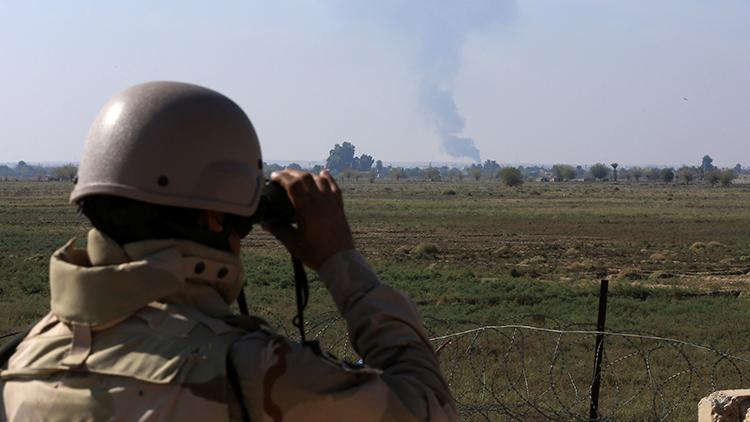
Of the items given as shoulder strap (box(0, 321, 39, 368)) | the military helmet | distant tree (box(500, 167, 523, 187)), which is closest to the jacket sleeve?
the military helmet

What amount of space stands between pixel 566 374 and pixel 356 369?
416 inches

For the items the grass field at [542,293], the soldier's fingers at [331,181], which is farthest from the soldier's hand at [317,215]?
the grass field at [542,293]

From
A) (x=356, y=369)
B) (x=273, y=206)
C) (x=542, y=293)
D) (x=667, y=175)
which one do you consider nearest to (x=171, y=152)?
(x=273, y=206)

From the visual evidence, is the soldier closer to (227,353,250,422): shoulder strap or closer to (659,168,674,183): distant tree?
(227,353,250,422): shoulder strap

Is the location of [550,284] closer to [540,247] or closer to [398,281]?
[398,281]

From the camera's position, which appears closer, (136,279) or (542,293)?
(136,279)

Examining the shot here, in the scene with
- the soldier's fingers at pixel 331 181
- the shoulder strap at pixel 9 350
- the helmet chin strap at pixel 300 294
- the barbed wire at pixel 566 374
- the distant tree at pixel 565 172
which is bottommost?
the distant tree at pixel 565 172

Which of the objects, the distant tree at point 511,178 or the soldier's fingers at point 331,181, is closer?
the soldier's fingers at point 331,181

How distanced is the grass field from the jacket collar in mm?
5270

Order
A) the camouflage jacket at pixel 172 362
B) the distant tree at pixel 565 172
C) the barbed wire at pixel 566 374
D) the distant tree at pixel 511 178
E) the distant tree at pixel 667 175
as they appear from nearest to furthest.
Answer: the camouflage jacket at pixel 172 362
the barbed wire at pixel 566 374
the distant tree at pixel 511 178
the distant tree at pixel 667 175
the distant tree at pixel 565 172

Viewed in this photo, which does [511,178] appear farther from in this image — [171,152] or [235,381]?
[235,381]

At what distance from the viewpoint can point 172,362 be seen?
4.98ft

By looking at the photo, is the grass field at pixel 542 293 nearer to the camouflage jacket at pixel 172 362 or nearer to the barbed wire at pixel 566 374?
the barbed wire at pixel 566 374

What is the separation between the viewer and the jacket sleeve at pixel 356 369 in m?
1.54
